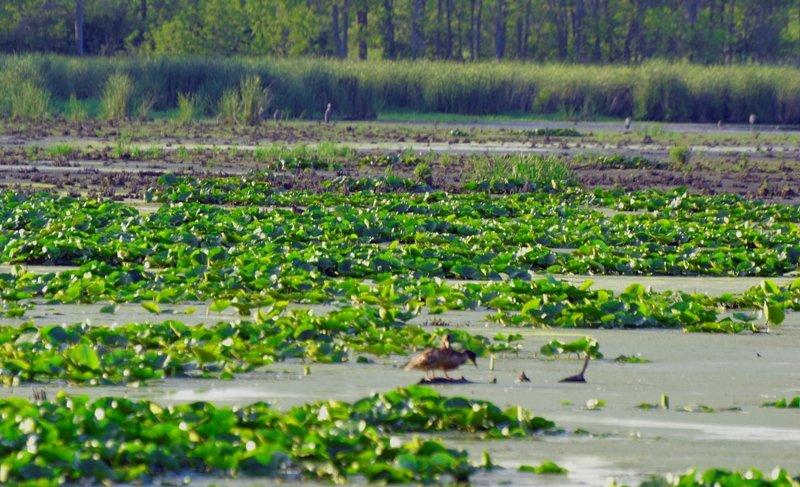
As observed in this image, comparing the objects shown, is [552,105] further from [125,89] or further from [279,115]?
[125,89]

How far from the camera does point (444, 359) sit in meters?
7.70

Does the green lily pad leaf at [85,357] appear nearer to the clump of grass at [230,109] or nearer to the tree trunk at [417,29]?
the clump of grass at [230,109]

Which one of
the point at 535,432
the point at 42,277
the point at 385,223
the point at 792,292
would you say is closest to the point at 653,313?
the point at 792,292

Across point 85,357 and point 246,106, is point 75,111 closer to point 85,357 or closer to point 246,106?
point 246,106

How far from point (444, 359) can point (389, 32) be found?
6651 centimetres

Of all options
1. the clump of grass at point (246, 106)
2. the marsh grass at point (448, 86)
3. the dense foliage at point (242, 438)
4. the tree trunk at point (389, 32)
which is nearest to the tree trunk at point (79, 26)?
the marsh grass at point (448, 86)

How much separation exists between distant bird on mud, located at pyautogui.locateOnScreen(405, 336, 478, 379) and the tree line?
55.0 metres

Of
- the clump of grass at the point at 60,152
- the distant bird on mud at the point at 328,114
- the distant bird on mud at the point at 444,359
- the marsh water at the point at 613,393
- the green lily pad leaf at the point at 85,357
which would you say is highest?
the green lily pad leaf at the point at 85,357

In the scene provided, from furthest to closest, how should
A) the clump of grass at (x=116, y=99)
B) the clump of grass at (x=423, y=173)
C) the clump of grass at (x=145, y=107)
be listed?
the clump of grass at (x=116, y=99), the clump of grass at (x=145, y=107), the clump of grass at (x=423, y=173)

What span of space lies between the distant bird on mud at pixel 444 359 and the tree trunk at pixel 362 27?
65499 mm

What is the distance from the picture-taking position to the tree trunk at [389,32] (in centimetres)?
7338

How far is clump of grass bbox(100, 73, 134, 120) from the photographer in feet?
134

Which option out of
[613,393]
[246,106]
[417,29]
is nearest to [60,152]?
[246,106]

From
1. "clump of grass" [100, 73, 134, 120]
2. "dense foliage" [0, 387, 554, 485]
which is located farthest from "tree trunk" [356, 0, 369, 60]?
"dense foliage" [0, 387, 554, 485]
